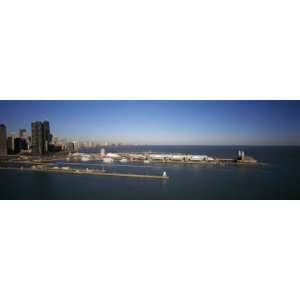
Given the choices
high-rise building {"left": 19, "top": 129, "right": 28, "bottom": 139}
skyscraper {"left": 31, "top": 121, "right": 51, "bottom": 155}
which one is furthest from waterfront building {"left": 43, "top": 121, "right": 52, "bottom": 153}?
high-rise building {"left": 19, "top": 129, "right": 28, "bottom": 139}

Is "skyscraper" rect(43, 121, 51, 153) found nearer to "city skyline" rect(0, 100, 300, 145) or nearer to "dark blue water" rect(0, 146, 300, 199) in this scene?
"city skyline" rect(0, 100, 300, 145)

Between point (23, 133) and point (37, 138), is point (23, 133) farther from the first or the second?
point (37, 138)

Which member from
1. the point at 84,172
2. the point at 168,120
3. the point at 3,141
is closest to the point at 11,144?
the point at 3,141

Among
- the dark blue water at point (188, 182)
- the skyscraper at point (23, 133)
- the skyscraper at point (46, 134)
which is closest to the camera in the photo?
the dark blue water at point (188, 182)

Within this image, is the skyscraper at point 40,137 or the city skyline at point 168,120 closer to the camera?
the city skyline at point 168,120

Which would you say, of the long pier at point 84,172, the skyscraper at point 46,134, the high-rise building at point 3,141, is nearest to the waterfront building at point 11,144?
the high-rise building at point 3,141

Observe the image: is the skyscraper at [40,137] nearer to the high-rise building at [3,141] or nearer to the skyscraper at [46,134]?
the skyscraper at [46,134]
